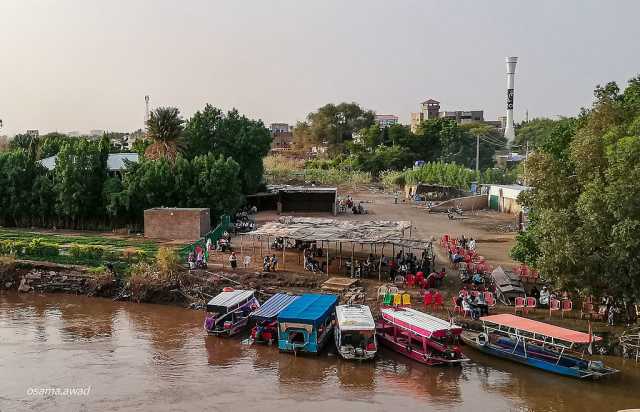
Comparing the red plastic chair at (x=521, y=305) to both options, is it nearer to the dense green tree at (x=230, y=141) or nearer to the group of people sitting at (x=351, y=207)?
the group of people sitting at (x=351, y=207)

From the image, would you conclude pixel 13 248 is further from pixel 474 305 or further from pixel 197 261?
pixel 474 305

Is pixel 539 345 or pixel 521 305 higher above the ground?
pixel 521 305

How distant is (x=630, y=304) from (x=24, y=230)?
36.8 metres

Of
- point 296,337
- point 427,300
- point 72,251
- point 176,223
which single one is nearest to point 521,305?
point 427,300

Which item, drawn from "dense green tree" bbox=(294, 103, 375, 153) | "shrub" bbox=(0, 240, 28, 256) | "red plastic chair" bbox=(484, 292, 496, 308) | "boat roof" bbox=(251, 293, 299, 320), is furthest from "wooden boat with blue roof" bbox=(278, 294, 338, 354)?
"dense green tree" bbox=(294, 103, 375, 153)

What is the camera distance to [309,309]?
838 inches

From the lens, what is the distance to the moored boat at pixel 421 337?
1956cm

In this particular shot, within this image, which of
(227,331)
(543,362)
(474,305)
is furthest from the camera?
(474,305)

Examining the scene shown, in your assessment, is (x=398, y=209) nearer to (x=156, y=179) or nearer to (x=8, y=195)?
(x=156, y=179)

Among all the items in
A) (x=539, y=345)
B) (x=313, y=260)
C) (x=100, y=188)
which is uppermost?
(x=100, y=188)

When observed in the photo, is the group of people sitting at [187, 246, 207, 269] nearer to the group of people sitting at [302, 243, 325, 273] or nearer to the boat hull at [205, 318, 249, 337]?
the group of people sitting at [302, 243, 325, 273]

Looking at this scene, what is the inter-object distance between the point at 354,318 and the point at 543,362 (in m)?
6.13

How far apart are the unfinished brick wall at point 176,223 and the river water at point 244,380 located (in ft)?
45.2

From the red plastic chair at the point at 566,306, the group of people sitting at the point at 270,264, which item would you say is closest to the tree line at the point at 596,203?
the red plastic chair at the point at 566,306
